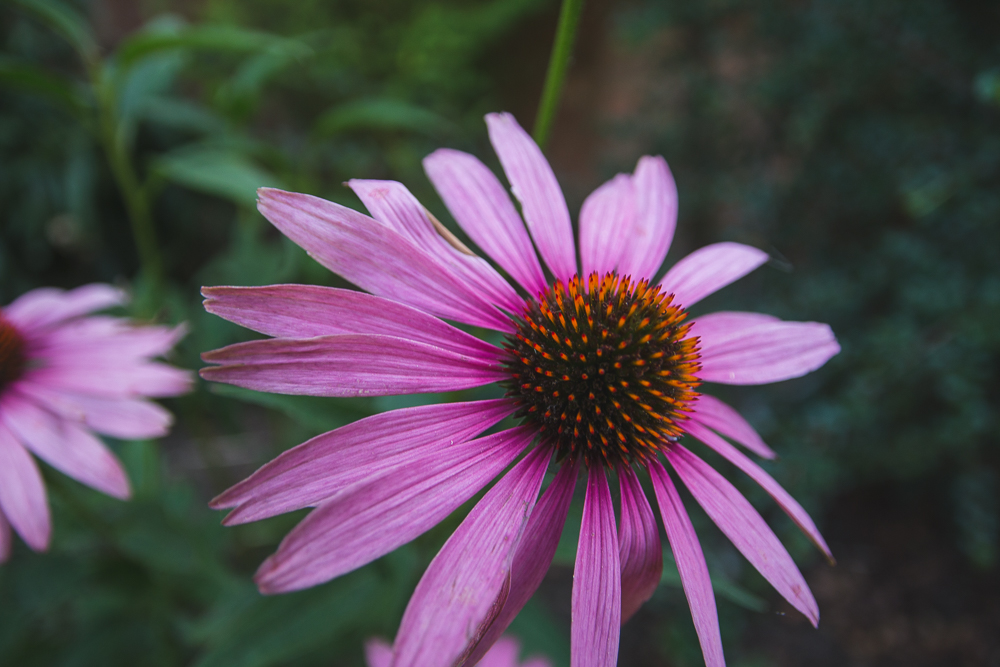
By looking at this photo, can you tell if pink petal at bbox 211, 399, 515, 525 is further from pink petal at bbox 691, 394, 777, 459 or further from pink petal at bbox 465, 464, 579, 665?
pink petal at bbox 691, 394, 777, 459

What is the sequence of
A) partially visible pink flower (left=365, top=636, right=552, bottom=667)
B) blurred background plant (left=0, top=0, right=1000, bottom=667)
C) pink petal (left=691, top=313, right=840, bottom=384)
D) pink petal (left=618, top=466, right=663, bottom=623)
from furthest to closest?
blurred background plant (left=0, top=0, right=1000, bottom=667), partially visible pink flower (left=365, top=636, right=552, bottom=667), pink petal (left=691, top=313, right=840, bottom=384), pink petal (left=618, top=466, right=663, bottom=623)

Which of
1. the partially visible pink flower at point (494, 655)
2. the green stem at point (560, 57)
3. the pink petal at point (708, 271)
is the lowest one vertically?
the partially visible pink flower at point (494, 655)

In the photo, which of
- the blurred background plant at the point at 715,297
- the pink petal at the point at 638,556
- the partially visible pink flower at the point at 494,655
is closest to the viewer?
the pink petal at the point at 638,556

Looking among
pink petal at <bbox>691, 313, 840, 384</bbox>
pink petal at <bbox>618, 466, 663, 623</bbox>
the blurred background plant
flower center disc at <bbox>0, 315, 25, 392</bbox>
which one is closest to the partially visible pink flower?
the blurred background plant

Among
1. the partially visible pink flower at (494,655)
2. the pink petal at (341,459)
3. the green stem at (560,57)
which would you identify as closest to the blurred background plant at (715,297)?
the partially visible pink flower at (494,655)

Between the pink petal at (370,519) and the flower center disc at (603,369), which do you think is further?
the flower center disc at (603,369)

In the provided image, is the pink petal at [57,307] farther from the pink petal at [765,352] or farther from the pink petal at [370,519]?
the pink petal at [765,352]

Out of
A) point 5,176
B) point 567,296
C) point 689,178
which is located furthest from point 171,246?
point 567,296
